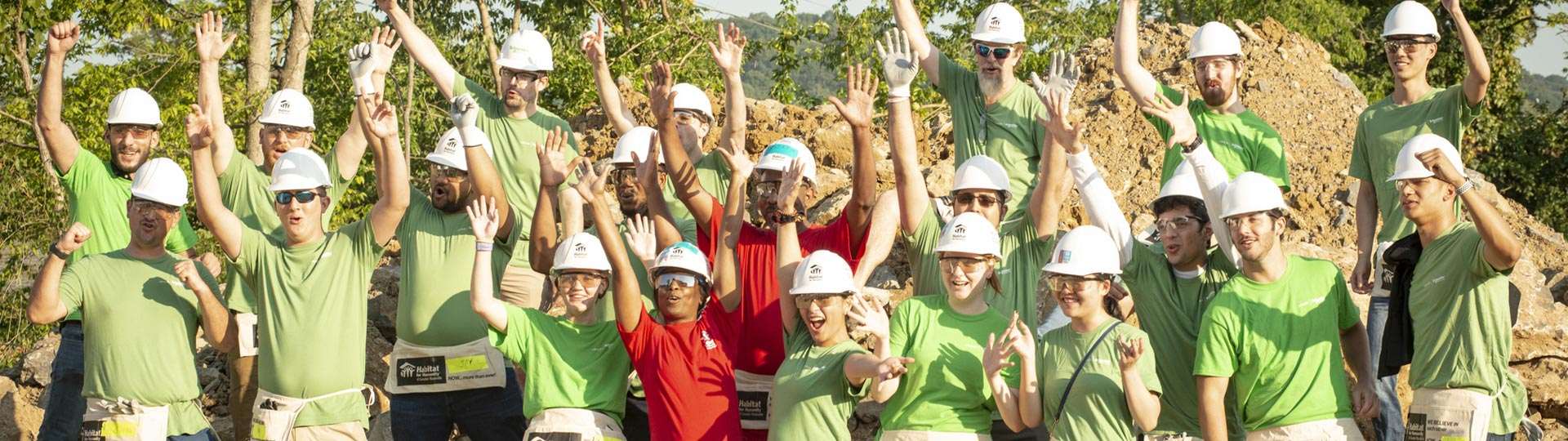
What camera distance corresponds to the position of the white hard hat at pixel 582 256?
9.03 metres

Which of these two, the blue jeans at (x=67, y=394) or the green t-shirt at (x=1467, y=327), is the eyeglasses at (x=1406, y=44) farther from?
the blue jeans at (x=67, y=394)

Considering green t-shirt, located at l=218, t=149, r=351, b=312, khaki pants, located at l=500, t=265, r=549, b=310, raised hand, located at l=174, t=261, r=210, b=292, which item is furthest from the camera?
khaki pants, located at l=500, t=265, r=549, b=310

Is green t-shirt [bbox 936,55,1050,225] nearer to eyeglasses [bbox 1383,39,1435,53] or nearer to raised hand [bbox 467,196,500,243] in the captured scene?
eyeglasses [bbox 1383,39,1435,53]

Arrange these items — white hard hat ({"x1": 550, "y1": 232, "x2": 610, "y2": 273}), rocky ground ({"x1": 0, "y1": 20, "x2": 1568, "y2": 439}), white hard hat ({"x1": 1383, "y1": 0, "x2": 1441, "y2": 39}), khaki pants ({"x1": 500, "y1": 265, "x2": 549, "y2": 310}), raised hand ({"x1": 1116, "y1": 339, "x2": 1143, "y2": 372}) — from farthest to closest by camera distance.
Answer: rocky ground ({"x1": 0, "y1": 20, "x2": 1568, "y2": 439}) → khaki pants ({"x1": 500, "y1": 265, "x2": 549, "y2": 310}) → white hard hat ({"x1": 1383, "y1": 0, "x2": 1441, "y2": 39}) → white hard hat ({"x1": 550, "y1": 232, "x2": 610, "y2": 273}) → raised hand ({"x1": 1116, "y1": 339, "x2": 1143, "y2": 372})

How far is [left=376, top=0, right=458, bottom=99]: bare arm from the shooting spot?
36.7ft

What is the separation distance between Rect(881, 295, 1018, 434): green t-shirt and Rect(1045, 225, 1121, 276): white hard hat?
17.2 inches

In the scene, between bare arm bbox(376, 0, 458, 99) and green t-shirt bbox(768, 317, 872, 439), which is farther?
bare arm bbox(376, 0, 458, 99)

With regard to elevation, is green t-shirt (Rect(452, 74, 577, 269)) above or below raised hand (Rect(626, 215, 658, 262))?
above

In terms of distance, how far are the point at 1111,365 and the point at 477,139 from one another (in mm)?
3943

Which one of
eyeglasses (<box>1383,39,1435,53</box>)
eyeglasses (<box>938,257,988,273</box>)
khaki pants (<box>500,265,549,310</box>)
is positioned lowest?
khaki pants (<box>500,265,549,310</box>)

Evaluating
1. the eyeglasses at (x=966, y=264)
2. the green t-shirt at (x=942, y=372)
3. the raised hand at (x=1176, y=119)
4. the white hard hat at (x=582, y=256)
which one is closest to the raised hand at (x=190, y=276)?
the white hard hat at (x=582, y=256)

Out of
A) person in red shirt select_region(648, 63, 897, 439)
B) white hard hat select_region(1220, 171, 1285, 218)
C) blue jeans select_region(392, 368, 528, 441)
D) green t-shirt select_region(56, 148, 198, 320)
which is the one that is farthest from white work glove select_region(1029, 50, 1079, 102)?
green t-shirt select_region(56, 148, 198, 320)

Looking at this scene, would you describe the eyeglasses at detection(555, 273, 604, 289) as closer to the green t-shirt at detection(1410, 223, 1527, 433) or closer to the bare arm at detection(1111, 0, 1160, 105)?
the bare arm at detection(1111, 0, 1160, 105)

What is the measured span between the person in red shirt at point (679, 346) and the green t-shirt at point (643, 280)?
2.50 feet
